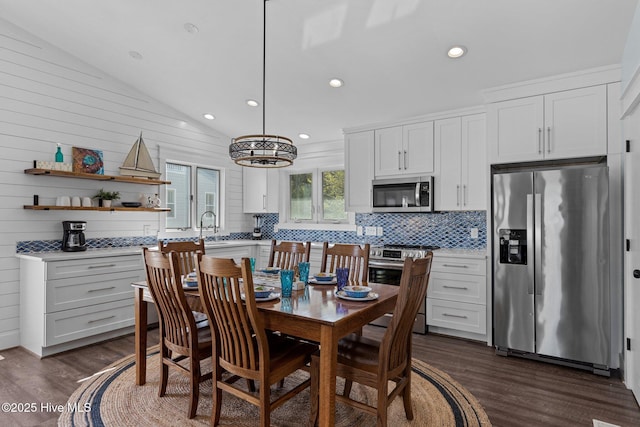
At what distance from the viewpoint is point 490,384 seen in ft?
9.25

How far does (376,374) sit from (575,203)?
234cm

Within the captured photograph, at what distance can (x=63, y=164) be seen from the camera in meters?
3.72

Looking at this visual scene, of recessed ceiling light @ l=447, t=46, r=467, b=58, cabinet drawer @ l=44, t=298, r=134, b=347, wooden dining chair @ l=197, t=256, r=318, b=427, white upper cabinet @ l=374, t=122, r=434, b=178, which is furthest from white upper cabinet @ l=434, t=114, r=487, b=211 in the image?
cabinet drawer @ l=44, t=298, r=134, b=347

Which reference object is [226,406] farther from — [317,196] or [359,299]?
[317,196]

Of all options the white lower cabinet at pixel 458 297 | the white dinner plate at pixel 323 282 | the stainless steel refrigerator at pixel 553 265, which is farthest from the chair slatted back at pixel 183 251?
the stainless steel refrigerator at pixel 553 265

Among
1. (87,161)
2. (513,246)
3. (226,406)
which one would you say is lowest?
(226,406)

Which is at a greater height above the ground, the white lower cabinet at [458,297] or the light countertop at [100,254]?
the light countertop at [100,254]

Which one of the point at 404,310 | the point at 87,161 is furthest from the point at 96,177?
the point at 404,310

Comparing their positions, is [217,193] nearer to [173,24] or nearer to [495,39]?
[173,24]

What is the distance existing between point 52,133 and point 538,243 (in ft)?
15.7

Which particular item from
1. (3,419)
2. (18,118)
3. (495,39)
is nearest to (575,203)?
(495,39)

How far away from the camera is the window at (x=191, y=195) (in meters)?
5.09

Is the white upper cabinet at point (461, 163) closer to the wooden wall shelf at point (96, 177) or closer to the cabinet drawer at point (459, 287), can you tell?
the cabinet drawer at point (459, 287)

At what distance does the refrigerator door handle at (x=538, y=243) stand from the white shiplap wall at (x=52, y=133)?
4210 millimetres
